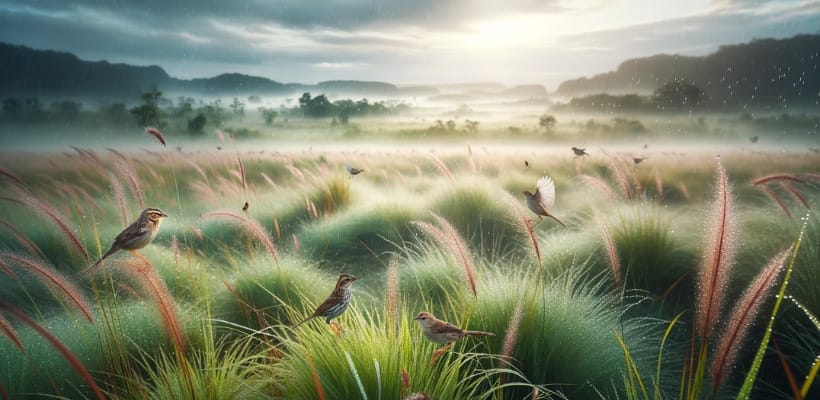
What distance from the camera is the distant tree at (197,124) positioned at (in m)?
8.53

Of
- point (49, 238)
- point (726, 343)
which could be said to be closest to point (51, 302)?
point (49, 238)

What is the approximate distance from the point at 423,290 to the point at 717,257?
8.12 feet

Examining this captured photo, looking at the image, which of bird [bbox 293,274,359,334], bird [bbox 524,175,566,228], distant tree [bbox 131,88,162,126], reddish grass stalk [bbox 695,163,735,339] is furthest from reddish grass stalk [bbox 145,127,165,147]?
distant tree [bbox 131,88,162,126]

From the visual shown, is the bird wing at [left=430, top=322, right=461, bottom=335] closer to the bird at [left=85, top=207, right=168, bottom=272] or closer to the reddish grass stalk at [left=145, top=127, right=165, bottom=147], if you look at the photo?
the bird at [left=85, top=207, right=168, bottom=272]

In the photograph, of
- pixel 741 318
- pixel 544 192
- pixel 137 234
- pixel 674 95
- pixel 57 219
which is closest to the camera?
pixel 741 318

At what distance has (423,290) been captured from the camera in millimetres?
3654

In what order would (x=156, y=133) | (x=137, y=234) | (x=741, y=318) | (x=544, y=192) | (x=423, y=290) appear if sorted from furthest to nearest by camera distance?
(x=423, y=290)
(x=544, y=192)
(x=156, y=133)
(x=137, y=234)
(x=741, y=318)

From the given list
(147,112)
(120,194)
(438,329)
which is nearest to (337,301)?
(438,329)

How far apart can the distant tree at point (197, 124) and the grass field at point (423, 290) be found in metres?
1.31

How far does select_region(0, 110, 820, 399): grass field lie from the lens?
2018mm

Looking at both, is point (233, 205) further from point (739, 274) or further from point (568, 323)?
point (739, 274)

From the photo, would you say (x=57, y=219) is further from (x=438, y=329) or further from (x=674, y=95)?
(x=674, y=95)

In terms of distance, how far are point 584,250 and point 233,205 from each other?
3.85 metres

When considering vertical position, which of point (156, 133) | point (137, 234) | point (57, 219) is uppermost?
point (156, 133)
